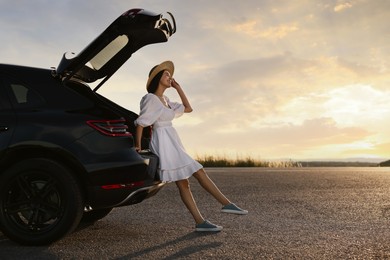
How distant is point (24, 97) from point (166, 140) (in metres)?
1.48

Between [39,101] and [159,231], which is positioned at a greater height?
[39,101]

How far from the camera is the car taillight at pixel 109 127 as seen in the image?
5246 millimetres

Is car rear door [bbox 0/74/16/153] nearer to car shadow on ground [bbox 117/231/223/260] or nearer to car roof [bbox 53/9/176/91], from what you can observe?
car roof [bbox 53/9/176/91]

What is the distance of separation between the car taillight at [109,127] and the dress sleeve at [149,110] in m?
0.36

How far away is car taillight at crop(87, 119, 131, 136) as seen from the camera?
5246mm

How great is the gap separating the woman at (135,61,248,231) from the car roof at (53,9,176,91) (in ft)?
1.35

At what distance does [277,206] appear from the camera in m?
8.50

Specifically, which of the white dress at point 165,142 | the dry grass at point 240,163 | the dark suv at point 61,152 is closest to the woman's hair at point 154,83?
the white dress at point 165,142

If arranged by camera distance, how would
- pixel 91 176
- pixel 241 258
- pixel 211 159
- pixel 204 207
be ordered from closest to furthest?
1. pixel 241 258
2. pixel 91 176
3. pixel 204 207
4. pixel 211 159

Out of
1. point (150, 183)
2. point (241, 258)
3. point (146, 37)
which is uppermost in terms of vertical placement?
A: point (146, 37)

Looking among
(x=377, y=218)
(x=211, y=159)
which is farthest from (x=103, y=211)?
(x=211, y=159)

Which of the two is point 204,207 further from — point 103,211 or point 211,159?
point 211,159

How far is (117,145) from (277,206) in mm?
3923

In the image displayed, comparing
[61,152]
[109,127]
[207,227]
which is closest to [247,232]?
[207,227]
